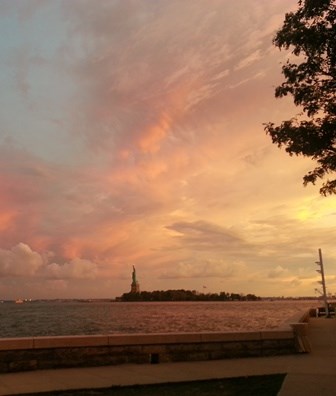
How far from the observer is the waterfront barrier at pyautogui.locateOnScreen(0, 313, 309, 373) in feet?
34.5

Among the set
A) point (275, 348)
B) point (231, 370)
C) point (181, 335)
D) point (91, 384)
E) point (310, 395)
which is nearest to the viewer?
point (310, 395)

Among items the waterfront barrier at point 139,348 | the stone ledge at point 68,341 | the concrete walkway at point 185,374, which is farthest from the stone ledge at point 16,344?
the concrete walkway at point 185,374

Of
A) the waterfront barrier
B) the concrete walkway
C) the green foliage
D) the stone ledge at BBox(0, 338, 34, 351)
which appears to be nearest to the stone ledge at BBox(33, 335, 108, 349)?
the waterfront barrier

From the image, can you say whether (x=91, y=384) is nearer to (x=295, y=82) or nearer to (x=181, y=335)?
(x=181, y=335)

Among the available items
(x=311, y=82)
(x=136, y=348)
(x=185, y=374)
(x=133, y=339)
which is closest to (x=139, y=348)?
(x=136, y=348)

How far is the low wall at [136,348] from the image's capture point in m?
10.5

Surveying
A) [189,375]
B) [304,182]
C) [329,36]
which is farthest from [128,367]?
[329,36]

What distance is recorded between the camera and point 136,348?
455 inches

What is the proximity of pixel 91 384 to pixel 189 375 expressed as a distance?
85.9 inches

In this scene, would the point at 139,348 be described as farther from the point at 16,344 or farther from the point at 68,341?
the point at 16,344

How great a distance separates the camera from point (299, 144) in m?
10.4

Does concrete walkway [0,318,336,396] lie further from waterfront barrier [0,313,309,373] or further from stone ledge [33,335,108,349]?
stone ledge [33,335,108,349]

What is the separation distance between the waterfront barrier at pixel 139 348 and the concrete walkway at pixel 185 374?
0.29m

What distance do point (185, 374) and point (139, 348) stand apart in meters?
1.68
